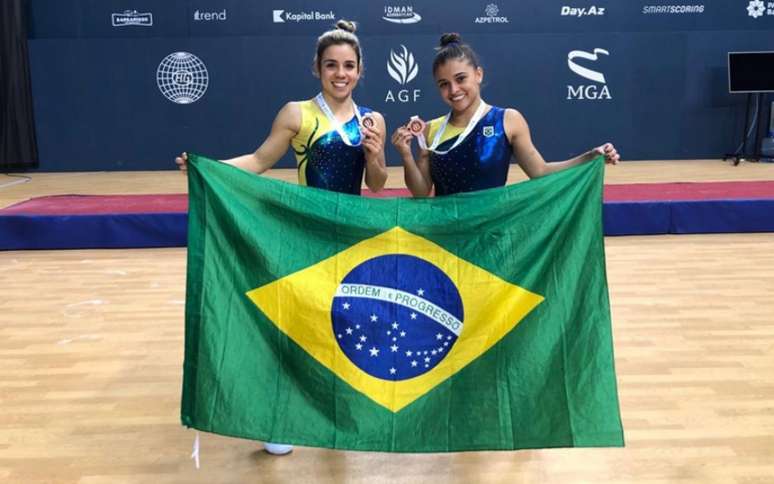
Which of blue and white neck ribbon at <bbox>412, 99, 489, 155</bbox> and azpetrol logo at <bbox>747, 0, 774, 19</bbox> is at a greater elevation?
azpetrol logo at <bbox>747, 0, 774, 19</bbox>

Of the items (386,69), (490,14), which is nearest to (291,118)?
(386,69)

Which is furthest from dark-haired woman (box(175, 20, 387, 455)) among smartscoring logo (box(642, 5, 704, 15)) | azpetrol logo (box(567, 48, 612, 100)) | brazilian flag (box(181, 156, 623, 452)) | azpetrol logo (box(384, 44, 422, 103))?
smartscoring logo (box(642, 5, 704, 15))

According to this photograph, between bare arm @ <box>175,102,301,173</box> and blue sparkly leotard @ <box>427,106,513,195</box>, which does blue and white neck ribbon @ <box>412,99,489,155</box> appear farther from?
bare arm @ <box>175,102,301,173</box>

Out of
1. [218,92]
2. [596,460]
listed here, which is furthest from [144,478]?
[218,92]

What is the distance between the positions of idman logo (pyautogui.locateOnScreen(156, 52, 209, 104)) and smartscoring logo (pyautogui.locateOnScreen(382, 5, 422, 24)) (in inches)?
92.7

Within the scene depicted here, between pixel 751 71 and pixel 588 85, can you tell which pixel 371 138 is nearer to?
pixel 588 85

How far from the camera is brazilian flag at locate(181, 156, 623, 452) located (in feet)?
6.34

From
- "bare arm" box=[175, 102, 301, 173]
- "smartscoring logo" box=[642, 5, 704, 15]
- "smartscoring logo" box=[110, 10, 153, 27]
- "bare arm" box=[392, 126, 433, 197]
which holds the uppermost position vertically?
"smartscoring logo" box=[642, 5, 704, 15]

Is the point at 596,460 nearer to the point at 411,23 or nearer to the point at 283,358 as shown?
the point at 283,358

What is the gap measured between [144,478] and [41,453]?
→ 16.5 inches

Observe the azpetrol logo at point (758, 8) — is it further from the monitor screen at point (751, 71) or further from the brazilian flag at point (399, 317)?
the brazilian flag at point (399, 317)

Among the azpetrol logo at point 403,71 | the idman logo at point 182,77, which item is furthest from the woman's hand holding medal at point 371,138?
the idman logo at point 182,77

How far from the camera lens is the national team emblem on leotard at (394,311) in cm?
197

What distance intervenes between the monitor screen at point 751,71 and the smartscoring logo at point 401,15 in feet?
12.2
